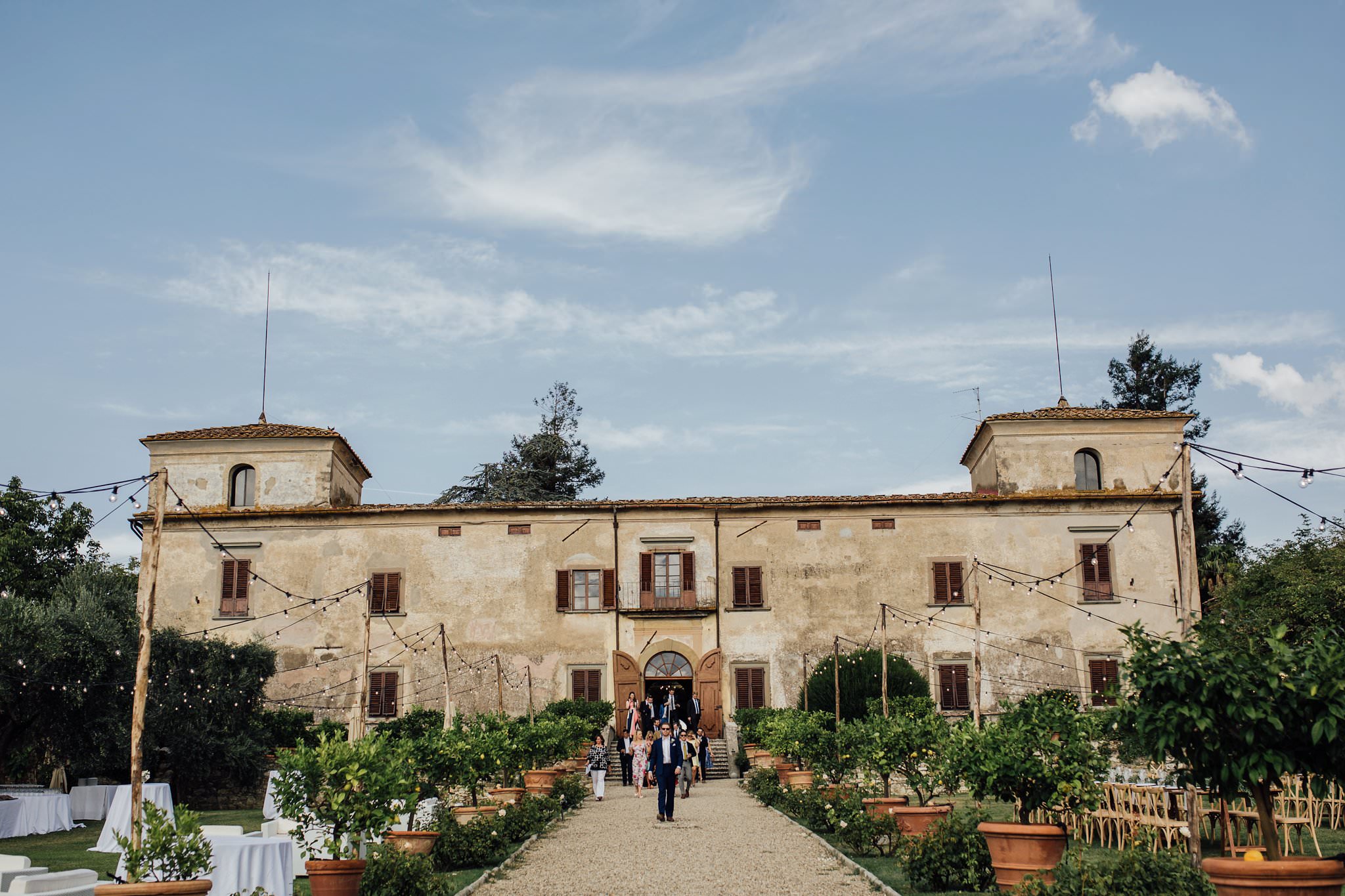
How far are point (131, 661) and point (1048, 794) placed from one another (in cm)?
2081

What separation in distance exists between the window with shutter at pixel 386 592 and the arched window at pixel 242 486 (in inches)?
176

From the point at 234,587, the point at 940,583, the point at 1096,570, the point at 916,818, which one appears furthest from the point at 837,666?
the point at 234,587

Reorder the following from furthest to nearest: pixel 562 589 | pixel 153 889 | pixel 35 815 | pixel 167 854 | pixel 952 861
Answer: pixel 562 589
pixel 35 815
pixel 952 861
pixel 167 854
pixel 153 889

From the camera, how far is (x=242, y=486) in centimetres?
3238

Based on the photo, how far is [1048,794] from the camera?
9.66m

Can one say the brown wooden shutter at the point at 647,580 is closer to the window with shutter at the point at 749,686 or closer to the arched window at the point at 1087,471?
the window with shutter at the point at 749,686

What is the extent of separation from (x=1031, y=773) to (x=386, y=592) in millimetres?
23593

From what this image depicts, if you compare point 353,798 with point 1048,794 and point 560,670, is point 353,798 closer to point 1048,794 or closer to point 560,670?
point 1048,794

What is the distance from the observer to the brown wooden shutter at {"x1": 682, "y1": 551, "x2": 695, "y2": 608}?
1203 inches

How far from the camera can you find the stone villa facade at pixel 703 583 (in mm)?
29922

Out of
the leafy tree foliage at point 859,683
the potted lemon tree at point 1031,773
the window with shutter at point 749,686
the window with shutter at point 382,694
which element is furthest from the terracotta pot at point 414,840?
the window with shutter at point 382,694

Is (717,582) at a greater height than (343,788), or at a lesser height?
greater

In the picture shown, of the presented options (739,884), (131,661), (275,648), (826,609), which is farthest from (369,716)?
(739,884)

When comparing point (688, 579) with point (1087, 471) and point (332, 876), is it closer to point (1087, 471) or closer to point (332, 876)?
point (1087, 471)
